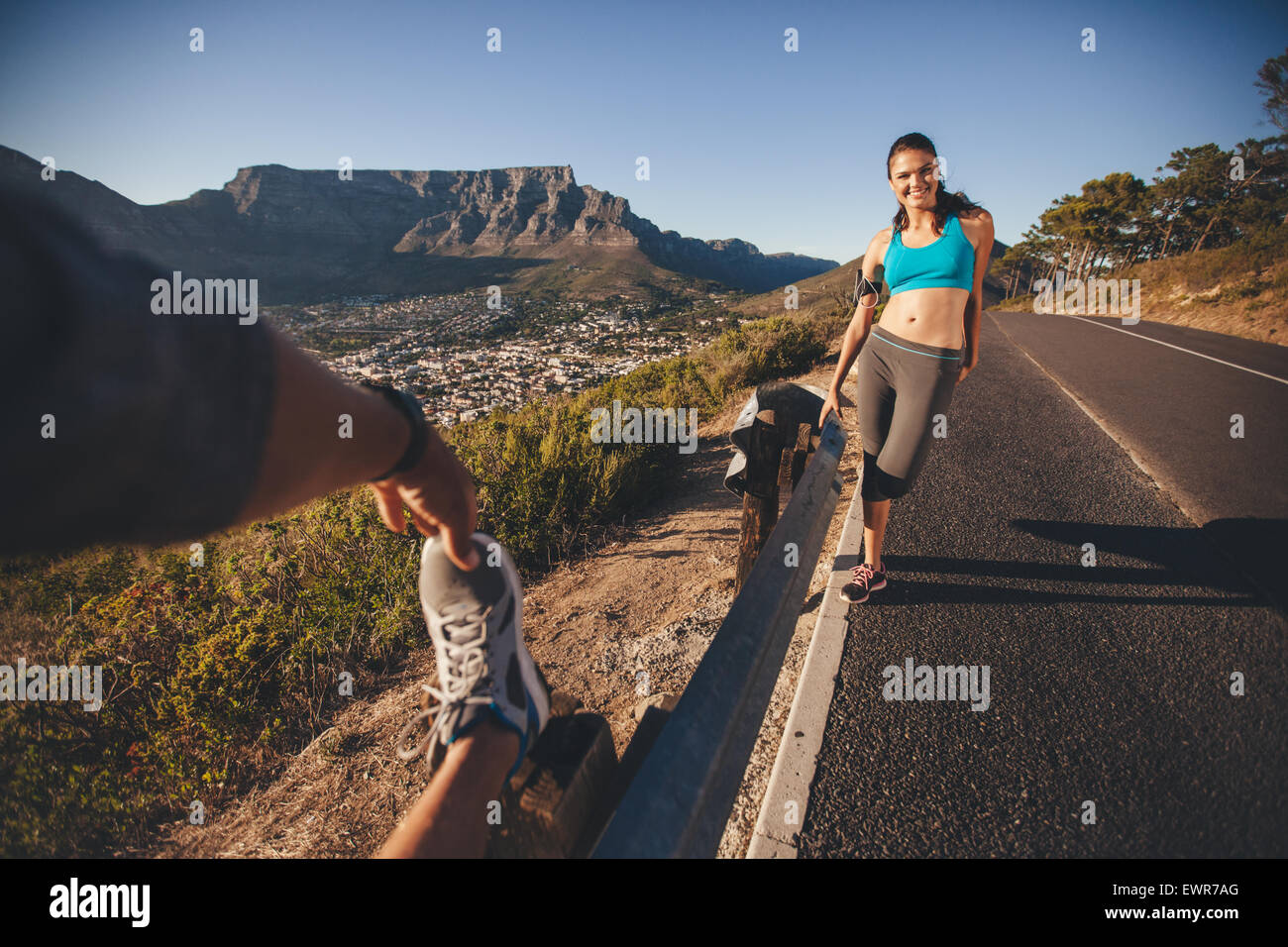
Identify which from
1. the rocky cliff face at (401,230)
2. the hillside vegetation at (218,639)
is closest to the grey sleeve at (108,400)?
the hillside vegetation at (218,639)

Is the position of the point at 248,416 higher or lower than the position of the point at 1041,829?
higher

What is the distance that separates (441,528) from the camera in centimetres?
96

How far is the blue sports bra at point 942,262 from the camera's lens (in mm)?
2457

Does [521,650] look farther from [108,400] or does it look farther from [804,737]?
[804,737]

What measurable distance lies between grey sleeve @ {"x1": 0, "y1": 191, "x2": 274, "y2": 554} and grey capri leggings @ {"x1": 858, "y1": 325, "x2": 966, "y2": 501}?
8.48 ft

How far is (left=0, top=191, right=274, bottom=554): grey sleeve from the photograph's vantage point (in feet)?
1.45

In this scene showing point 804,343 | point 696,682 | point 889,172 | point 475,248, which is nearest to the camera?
point 696,682

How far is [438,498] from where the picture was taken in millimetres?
903

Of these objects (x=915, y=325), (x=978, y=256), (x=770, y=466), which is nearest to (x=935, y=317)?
(x=915, y=325)

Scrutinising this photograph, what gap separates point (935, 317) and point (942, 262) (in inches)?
10.1

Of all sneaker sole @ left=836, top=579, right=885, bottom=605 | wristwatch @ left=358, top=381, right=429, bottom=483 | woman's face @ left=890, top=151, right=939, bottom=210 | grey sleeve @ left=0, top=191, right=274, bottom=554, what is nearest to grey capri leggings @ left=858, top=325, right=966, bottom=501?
sneaker sole @ left=836, top=579, right=885, bottom=605

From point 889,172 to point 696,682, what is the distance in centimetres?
261
